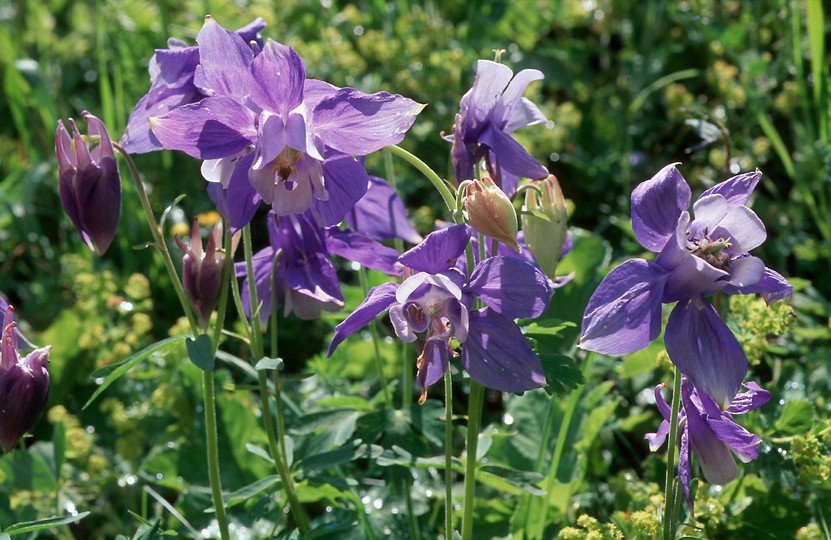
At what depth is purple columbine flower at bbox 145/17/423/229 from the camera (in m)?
1.67

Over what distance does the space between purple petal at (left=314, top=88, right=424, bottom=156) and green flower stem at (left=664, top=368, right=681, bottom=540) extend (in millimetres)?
636

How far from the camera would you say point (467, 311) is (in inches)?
66.3

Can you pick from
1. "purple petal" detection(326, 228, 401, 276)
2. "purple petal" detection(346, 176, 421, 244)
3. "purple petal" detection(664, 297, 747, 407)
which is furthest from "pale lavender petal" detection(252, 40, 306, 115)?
"purple petal" detection(664, 297, 747, 407)

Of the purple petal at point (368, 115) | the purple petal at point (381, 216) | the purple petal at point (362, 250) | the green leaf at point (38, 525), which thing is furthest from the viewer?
the purple petal at point (381, 216)

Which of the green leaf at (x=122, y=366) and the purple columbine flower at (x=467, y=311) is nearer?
the purple columbine flower at (x=467, y=311)

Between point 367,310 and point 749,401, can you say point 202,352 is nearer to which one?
point 367,310

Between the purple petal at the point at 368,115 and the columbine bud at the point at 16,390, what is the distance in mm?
701

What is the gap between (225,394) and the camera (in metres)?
2.86

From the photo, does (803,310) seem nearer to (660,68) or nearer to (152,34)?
(660,68)

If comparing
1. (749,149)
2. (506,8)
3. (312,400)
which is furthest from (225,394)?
(506,8)

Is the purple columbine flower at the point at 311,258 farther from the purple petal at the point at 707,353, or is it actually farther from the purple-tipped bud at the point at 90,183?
the purple petal at the point at 707,353

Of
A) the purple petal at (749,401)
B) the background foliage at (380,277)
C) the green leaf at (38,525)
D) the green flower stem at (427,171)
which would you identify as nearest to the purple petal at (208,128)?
the green flower stem at (427,171)

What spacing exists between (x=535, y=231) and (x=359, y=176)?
1.18 ft

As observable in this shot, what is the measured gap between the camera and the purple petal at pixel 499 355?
1676mm
